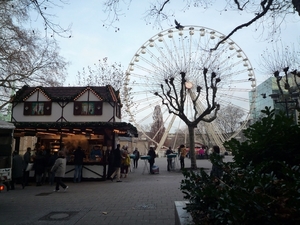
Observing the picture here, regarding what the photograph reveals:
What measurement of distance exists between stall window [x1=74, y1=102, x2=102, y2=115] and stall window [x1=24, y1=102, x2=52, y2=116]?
69.0 inches

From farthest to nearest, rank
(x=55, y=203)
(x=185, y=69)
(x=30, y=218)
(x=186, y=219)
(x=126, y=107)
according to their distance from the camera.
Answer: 1. (x=126, y=107)
2. (x=185, y=69)
3. (x=55, y=203)
4. (x=30, y=218)
5. (x=186, y=219)

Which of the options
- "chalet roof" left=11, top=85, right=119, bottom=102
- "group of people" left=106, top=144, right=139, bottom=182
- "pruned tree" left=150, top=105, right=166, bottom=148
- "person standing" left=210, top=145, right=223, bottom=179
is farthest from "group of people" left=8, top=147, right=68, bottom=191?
"pruned tree" left=150, top=105, right=166, bottom=148

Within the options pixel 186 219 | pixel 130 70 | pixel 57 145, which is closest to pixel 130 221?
pixel 186 219

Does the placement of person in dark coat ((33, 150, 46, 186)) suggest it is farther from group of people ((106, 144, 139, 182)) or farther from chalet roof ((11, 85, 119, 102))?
chalet roof ((11, 85, 119, 102))

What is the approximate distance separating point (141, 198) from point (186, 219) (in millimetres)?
6116

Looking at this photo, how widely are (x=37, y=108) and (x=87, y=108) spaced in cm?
313

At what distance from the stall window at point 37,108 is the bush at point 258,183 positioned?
14485 mm

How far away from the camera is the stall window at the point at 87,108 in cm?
1683

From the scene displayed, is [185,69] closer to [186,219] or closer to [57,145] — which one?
[57,145]

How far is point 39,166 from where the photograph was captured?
46.4ft

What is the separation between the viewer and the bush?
7.41ft

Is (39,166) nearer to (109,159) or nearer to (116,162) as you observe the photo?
(109,159)

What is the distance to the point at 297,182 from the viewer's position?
2393mm

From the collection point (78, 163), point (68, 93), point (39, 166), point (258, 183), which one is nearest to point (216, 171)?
point (258, 183)
